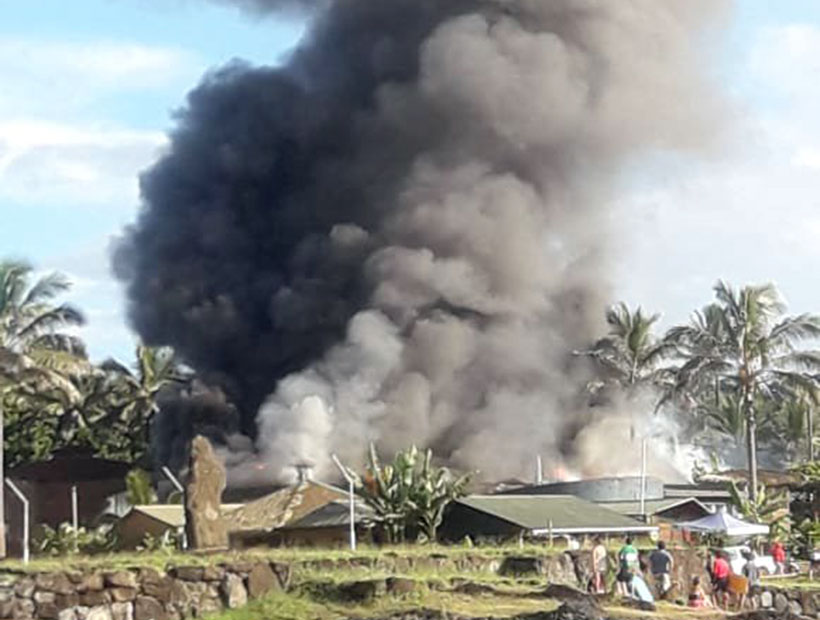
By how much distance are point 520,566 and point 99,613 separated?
762 cm

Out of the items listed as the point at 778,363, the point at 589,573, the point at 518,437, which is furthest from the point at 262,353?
the point at 589,573

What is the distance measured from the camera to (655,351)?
2689 inches

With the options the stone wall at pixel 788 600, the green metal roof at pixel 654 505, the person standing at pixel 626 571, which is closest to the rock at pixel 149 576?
the person standing at pixel 626 571

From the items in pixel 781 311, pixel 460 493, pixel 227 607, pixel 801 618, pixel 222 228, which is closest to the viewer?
pixel 227 607

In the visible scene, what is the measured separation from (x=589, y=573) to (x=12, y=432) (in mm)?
41153

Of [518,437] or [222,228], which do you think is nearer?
[518,437]

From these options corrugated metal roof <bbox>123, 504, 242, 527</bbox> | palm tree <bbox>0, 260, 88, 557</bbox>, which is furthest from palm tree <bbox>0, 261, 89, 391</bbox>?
corrugated metal roof <bbox>123, 504, 242, 527</bbox>

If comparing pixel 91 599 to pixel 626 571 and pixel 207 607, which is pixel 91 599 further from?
pixel 626 571

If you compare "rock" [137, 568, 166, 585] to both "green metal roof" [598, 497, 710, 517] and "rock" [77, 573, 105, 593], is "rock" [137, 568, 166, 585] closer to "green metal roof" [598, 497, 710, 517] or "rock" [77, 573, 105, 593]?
"rock" [77, 573, 105, 593]

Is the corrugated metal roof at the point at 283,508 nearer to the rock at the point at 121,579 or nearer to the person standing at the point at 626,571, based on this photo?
the person standing at the point at 626,571

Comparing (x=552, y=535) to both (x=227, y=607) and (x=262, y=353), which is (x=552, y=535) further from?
(x=262, y=353)

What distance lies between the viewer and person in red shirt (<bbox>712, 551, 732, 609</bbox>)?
28.1 metres

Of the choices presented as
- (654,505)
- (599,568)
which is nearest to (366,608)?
(599,568)

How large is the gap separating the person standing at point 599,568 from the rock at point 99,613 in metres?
8.44
